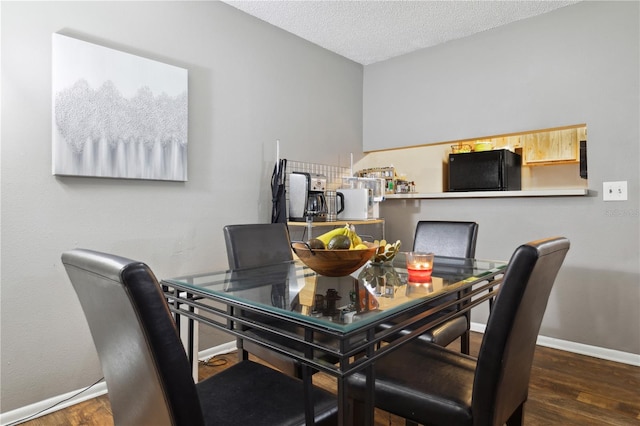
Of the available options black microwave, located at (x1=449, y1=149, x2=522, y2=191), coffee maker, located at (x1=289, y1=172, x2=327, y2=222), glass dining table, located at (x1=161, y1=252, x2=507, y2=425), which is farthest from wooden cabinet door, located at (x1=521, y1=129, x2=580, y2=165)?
glass dining table, located at (x1=161, y1=252, x2=507, y2=425)

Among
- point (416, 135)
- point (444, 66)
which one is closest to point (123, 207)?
point (416, 135)

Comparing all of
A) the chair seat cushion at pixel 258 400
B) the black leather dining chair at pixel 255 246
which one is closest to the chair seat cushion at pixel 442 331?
the black leather dining chair at pixel 255 246

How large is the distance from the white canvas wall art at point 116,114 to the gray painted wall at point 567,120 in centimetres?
214

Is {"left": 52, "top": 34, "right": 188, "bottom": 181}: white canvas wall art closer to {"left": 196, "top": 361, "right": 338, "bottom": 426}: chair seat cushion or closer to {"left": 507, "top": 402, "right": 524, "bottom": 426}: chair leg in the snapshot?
{"left": 196, "top": 361, "right": 338, "bottom": 426}: chair seat cushion

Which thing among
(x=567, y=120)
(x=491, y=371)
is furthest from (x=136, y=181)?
(x=567, y=120)

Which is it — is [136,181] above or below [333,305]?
above

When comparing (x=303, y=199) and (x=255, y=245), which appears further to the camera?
(x=303, y=199)

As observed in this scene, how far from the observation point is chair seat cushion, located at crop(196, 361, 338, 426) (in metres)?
1.00

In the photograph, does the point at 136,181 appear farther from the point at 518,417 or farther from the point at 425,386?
the point at 518,417

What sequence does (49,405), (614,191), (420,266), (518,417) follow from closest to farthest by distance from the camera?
(518,417) < (420,266) < (49,405) < (614,191)

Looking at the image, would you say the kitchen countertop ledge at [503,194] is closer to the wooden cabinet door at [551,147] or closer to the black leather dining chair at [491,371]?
the wooden cabinet door at [551,147]

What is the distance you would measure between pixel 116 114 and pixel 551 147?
12.7ft

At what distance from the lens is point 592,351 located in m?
2.62

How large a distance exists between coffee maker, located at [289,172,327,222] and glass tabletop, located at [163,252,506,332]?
1.12m
